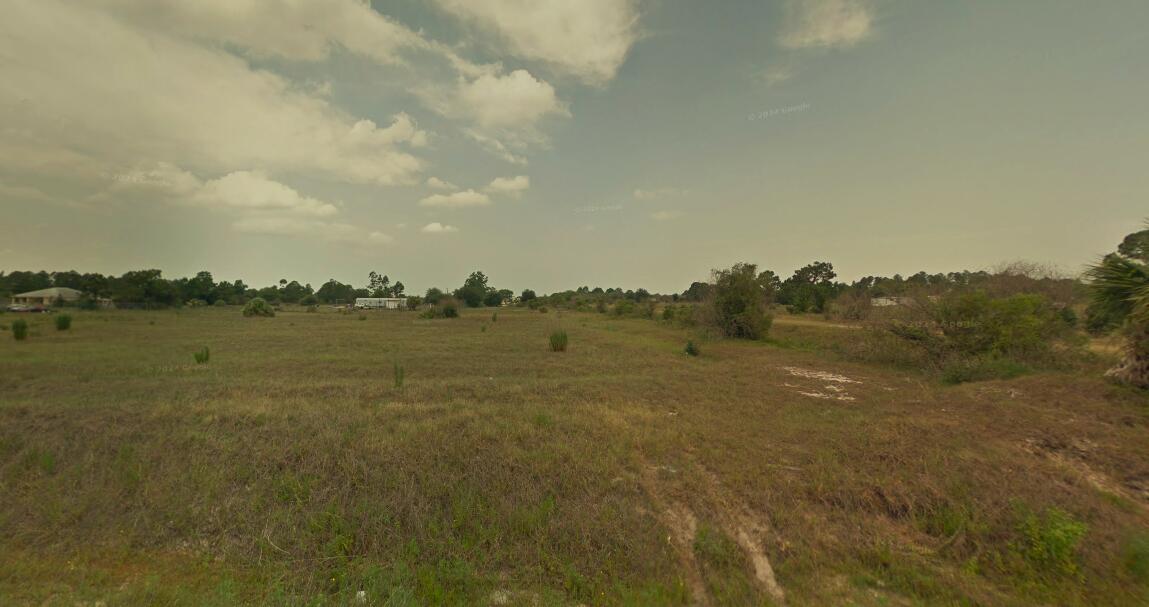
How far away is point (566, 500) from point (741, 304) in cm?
2610

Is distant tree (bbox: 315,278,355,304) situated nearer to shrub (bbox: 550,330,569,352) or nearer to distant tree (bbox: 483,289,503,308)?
distant tree (bbox: 483,289,503,308)

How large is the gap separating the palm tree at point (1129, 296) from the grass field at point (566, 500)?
3.46 feet

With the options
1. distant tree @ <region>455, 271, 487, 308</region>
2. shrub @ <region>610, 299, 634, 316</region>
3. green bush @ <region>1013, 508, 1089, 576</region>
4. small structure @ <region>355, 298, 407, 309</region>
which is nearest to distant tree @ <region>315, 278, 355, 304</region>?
small structure @ <region>355, 298, 407, 309</region>

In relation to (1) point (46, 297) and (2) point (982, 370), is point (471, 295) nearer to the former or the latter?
(1) point (46, 297)

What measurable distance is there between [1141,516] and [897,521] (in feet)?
10.2

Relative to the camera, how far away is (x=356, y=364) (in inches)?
590

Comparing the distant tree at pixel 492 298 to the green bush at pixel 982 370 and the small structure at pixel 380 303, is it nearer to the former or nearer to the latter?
the small structure at pixel 380 303

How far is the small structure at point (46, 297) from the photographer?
64000 millimetres

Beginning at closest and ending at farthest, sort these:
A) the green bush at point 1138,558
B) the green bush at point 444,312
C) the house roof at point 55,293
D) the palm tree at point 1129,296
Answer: the green bush at point 1138,558 < the palm tree at point 1129,296 < the green bush at point 444,312 < the house roof at point 55,293

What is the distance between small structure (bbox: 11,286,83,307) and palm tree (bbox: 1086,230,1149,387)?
11447cm

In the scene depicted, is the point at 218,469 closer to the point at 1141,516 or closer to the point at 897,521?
the point at 897,521

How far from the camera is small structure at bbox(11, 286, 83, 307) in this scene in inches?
2520

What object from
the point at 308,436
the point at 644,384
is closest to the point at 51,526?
the point at 308,436

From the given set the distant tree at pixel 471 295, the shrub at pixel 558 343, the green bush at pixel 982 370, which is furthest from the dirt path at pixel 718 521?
the distant tree at pixel 471 295
